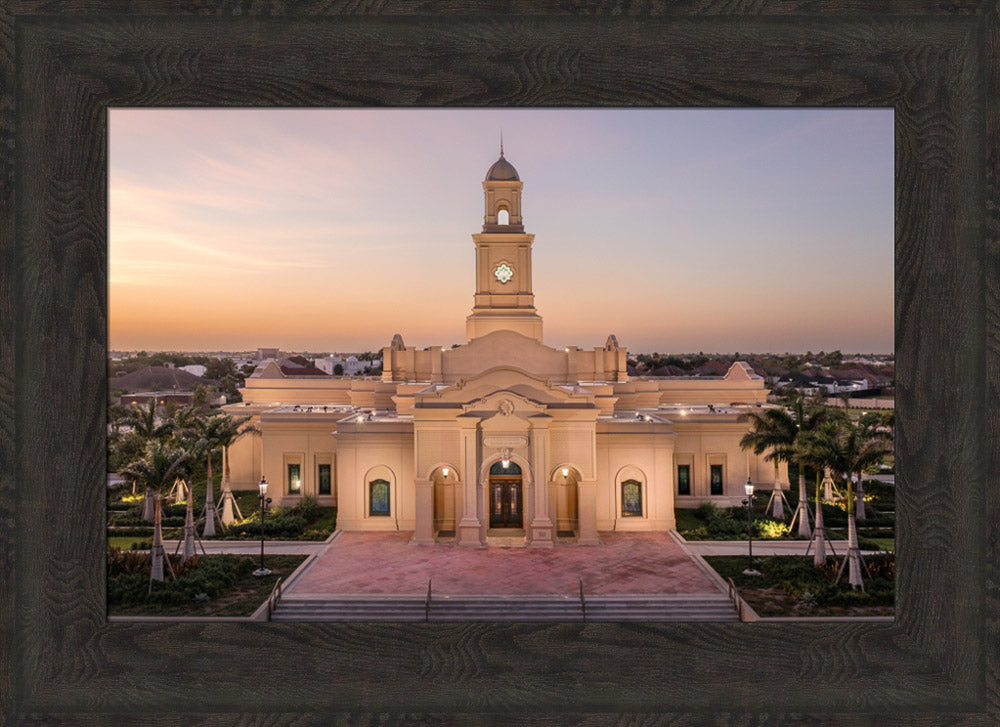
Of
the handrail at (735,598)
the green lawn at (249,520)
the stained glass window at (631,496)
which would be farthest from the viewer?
the stained glass window at (631,496)

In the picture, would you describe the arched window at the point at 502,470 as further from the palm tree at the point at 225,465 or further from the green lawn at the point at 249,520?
the palm tree at the point at 225,465

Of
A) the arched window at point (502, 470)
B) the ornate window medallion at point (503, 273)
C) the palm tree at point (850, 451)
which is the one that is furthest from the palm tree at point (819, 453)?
the ornate window medallion at point (503, 273)

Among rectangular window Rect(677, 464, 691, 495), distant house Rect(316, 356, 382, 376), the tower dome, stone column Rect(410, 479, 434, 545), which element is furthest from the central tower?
distant house Rect(316, 356, 382, 376)

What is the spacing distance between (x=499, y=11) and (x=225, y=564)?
1983cm

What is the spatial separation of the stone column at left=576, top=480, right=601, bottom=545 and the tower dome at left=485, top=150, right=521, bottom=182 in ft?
58.1

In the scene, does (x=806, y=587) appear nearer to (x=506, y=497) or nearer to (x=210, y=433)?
(x=506, y=497)

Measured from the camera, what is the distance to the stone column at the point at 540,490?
22062 mm

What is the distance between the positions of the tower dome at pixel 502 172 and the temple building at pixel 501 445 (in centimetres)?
5

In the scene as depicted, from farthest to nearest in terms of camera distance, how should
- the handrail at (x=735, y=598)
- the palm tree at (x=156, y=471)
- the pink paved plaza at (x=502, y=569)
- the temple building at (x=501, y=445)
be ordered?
the temple building at (x=501, y=445) → the pink paved plaza at (x=502, y=569) → the palm tree at (x=156, y=471) → the handrail at (x=735, y=598)

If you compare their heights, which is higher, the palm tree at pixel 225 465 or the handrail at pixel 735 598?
the palm tree at pixel 225 465

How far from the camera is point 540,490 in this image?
2231cm

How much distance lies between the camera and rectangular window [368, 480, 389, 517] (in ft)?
80.8

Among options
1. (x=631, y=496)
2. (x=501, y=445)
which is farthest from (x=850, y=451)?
(x=501, y=445)

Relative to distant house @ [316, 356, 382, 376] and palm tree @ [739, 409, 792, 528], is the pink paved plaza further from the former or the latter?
distant house @ [316, 356, 382, 376]
